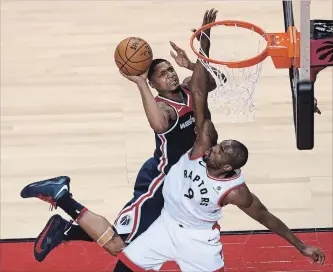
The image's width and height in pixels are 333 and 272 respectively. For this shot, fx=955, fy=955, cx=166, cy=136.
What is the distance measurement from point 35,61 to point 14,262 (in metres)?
2.23

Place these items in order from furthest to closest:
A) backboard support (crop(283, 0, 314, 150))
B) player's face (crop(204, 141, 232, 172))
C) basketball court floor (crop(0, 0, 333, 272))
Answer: basketball court floor (crop(0, 0, 333, 272)), player's face (crop(204, 141, 232, 172)), backboard support (crop(283, 0, 314, 150))

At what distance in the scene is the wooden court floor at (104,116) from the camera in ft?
20.3

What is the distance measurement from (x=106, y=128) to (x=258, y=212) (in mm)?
2074

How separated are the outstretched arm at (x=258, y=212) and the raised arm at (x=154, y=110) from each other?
511mm

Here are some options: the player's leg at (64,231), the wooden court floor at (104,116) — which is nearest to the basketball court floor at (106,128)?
the wooden court floor at (104,116)

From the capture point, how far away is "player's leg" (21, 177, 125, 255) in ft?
17.2

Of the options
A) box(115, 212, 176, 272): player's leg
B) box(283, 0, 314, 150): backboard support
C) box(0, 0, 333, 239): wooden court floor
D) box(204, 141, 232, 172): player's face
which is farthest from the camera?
box(0, 0, 333, 239): wooden court floor

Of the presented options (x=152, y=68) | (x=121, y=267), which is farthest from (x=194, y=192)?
(x=152, y=68)

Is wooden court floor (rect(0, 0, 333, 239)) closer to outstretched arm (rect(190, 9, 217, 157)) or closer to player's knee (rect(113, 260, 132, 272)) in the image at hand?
player's knee (rect(113, 260, 132, 272))

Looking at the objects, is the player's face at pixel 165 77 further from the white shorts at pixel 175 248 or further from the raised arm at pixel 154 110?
the white shorts at pixel 175 248

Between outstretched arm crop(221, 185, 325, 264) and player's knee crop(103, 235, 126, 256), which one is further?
player's knee crop(103, 235, 126, 256)

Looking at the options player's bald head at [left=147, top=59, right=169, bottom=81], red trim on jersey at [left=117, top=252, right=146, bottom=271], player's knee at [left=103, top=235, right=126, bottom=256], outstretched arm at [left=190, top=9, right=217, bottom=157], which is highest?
player's bald head at [left=147, top=59, right=169, bottom=81]

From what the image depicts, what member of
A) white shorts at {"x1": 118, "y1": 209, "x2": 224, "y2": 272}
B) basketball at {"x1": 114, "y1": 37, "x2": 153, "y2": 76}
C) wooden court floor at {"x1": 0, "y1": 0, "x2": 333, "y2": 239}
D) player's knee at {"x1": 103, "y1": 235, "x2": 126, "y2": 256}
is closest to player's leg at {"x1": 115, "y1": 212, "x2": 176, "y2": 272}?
white shorts at {"x1": 118, "y1": 209, "x2": 224, "y2": 272}

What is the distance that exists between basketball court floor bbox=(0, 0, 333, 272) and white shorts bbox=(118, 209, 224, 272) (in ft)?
1.84
